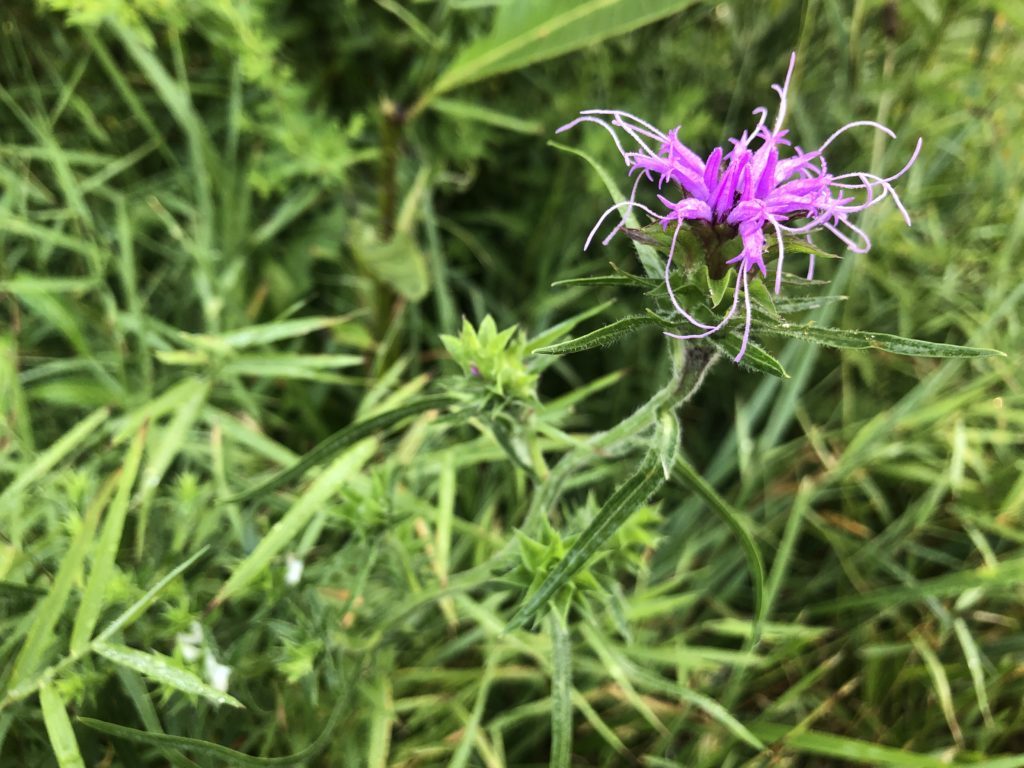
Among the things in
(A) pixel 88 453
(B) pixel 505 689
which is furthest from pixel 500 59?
(B) pixel 505 689

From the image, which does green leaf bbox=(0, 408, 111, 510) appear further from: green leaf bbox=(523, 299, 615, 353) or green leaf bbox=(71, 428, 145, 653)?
green leaf bbox=(523, 299, 615, 353)

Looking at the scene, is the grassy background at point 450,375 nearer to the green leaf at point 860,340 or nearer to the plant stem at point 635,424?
the plant stem at point 635,424

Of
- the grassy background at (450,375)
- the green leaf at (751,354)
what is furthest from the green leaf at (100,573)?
the green leaf at (751,354)

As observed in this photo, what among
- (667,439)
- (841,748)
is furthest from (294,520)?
(841,748)

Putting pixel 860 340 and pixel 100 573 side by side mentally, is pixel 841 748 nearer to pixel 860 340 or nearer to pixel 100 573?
pixel 860 340

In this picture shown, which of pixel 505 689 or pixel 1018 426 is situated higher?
pixel 1018 426

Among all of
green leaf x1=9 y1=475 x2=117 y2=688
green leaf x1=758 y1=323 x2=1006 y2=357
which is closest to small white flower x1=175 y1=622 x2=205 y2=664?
green leaf x1=9 y1=475 x2=117 y2=688

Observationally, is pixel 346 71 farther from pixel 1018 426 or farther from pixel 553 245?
pixel 1018 426
